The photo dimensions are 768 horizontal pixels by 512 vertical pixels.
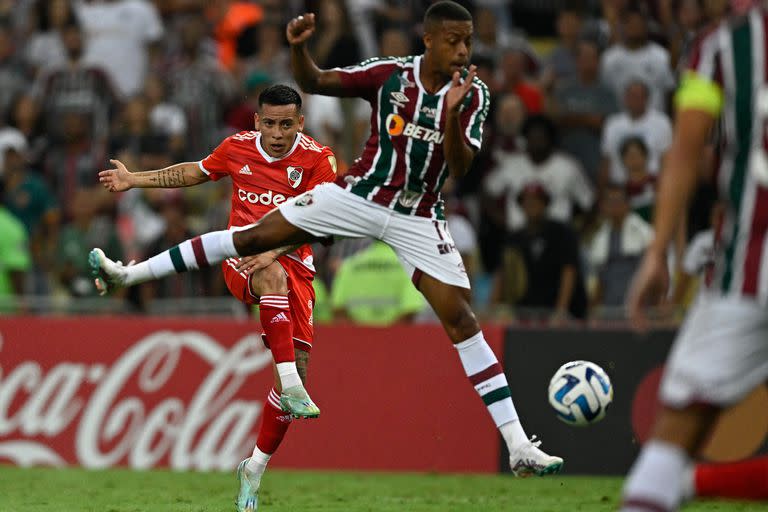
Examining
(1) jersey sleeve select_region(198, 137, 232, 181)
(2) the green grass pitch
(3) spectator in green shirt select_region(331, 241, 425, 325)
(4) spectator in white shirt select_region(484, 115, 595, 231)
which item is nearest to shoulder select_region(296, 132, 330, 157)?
(1) jersey sleeve select_region(198, 137, 232, 181)

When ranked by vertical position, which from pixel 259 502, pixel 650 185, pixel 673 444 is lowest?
pixel 259 502

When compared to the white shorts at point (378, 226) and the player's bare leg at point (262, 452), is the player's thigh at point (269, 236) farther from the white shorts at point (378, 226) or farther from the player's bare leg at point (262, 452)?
the player's bare leg at point (262, 452)

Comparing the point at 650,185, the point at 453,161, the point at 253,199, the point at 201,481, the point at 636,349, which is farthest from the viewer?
the point at 650,185

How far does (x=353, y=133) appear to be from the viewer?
17.1 meters

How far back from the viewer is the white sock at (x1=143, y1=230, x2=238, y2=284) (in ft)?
27.8

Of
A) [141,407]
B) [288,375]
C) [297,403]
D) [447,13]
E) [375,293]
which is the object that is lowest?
[141,407]

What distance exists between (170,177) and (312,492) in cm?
294

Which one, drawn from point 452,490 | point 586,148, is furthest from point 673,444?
point 586,148

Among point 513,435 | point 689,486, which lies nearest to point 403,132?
point 513,435

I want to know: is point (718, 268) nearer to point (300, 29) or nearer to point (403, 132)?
point (403, 132)

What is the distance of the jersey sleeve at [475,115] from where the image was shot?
8.41 metres

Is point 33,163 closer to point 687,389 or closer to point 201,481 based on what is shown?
point 201,481

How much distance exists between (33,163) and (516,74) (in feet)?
20.0

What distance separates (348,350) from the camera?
13.8m
